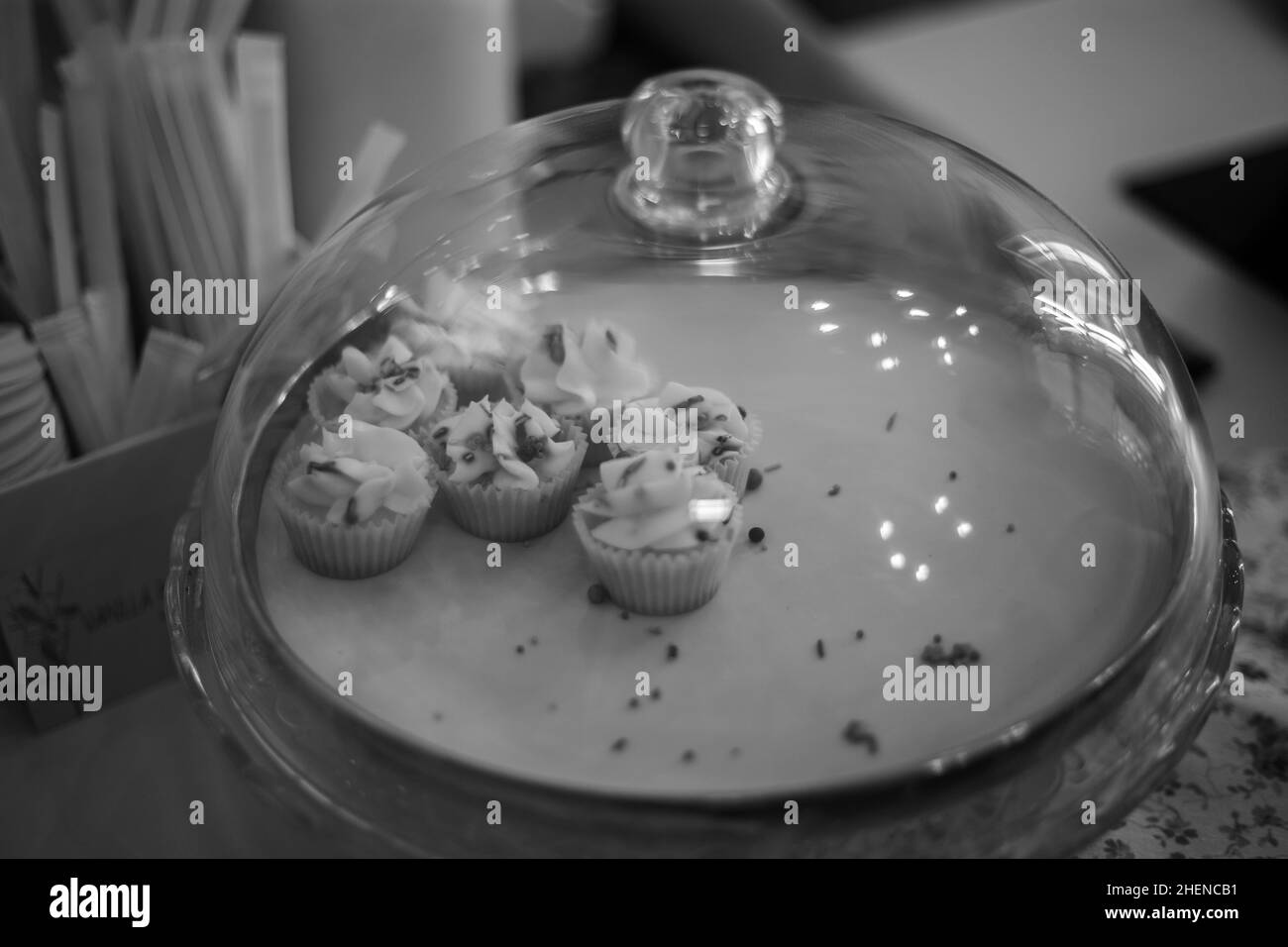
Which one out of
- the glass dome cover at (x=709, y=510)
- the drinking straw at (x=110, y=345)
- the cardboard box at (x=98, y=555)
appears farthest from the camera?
the drinking straw at (x=110, y=345)

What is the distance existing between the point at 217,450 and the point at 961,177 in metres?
0.45

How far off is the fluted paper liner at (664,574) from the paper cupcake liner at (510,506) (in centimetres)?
5

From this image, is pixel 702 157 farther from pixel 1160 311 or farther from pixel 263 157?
pixel 1160 311

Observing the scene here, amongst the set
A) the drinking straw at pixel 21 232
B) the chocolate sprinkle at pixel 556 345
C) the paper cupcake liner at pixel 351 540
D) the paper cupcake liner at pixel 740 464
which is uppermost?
the drinking straw at pixel 21 232

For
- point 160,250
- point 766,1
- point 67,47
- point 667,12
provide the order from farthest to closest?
point 667,12 → point 766,1 → point 67,47 → point 160,250

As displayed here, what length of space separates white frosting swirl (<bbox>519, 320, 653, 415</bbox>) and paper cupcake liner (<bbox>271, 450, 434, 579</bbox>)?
0.09 m

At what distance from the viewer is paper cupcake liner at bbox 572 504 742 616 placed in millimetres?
652

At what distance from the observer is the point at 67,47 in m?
1.20

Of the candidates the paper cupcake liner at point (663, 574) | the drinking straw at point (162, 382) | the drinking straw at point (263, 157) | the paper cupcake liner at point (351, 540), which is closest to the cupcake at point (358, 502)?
the paper cupcake liner at point (351, 540)

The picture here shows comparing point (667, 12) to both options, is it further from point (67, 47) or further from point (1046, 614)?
point (1046, 614)

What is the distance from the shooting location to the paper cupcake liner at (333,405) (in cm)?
75

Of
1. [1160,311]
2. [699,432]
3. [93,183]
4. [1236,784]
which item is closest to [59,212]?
[93,183]

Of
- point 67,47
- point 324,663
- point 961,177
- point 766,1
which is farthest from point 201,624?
point 766,1

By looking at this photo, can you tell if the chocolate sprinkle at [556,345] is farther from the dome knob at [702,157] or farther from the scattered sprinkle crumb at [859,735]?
the scattered sprinkle crumb at [859,735]
